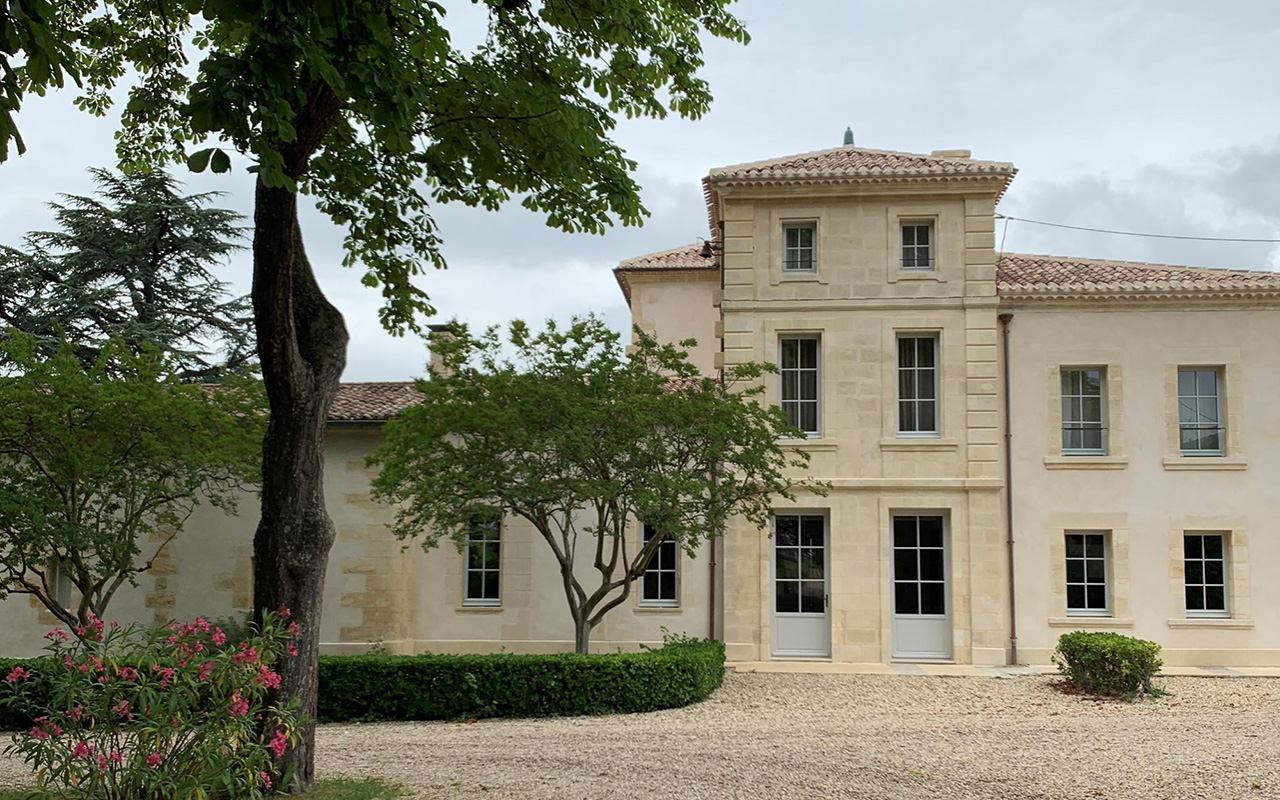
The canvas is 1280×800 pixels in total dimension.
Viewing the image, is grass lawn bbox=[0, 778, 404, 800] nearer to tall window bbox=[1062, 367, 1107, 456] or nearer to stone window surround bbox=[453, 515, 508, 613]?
stone window surround bbox=[453, 515, 508, 613]

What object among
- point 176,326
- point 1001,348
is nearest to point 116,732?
point 1001,348

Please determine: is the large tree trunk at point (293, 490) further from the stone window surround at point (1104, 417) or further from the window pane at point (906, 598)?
the stone window surround at point (1104, 417)

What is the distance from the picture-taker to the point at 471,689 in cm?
1209

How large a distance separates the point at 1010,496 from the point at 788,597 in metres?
3.64

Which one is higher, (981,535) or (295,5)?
(295,5)

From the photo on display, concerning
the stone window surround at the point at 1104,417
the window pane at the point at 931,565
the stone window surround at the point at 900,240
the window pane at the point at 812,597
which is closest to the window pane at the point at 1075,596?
the stone window surround at the point at 1104,417

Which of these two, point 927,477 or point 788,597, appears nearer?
point 927,477

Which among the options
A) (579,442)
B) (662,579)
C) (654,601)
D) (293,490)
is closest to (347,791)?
(293,490)

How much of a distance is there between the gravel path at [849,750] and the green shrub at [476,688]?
1.48 feet

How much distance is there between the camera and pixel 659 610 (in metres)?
17.3

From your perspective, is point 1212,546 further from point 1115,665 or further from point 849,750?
point 849,750

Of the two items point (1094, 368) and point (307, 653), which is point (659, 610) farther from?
point (307, 653)

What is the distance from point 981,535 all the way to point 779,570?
3009 mm

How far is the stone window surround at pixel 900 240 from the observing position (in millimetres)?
17141
